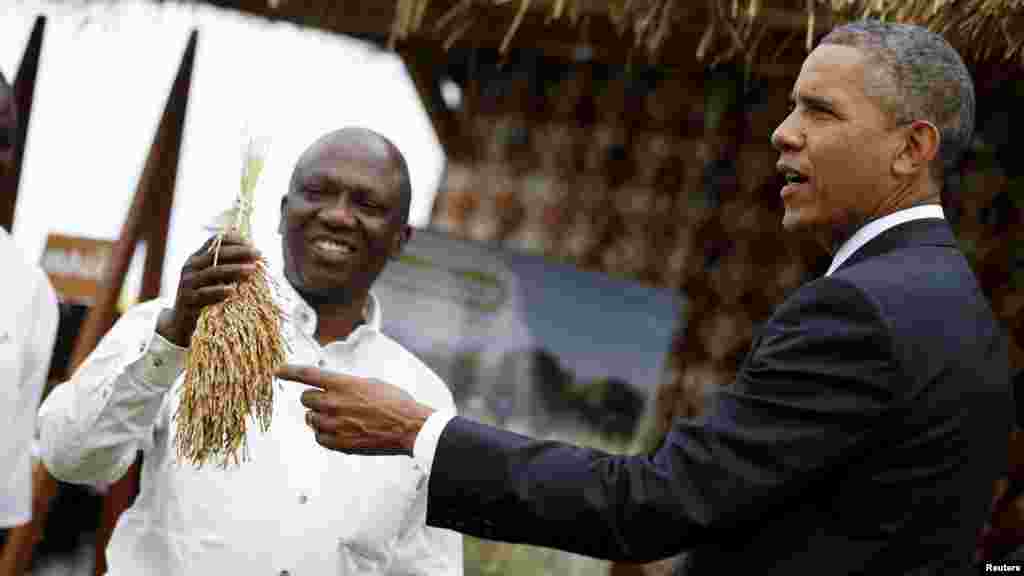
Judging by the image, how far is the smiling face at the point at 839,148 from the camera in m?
2.04

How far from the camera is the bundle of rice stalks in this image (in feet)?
7.52

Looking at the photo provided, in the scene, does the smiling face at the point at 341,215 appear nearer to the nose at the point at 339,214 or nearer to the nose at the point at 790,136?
the nose at the point at 339,214

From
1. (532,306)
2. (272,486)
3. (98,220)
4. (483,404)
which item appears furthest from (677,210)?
(272,486)

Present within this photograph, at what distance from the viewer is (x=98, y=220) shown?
527 cm

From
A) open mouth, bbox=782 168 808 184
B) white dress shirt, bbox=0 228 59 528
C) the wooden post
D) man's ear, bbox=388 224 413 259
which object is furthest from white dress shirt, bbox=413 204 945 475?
the wooden post

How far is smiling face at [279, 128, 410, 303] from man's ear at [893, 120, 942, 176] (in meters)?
1.28

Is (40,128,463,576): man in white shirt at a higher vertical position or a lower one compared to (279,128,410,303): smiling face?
lower

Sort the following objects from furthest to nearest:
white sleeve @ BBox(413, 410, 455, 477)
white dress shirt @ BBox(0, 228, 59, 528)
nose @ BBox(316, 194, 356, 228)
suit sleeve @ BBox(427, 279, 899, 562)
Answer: white dress shirt @ BBox(0, 228, 59, 528) < nose @ BBox(316, 194, 356, 228) < white sleeve @ BBox(413, 410, 455, 477) < suit sleeve @ BBox(427, 279, 899, 562)

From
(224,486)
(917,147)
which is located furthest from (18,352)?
(917,147)

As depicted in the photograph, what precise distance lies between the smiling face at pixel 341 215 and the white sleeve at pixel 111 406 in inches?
15.1

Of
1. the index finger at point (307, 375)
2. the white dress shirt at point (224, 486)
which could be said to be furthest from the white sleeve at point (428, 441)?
the white dress shirt at point (224, 486)

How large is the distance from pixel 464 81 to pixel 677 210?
44.2 inches

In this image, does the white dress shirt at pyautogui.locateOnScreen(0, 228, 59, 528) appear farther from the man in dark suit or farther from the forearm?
the forearm

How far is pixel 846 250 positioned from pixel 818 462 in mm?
419
